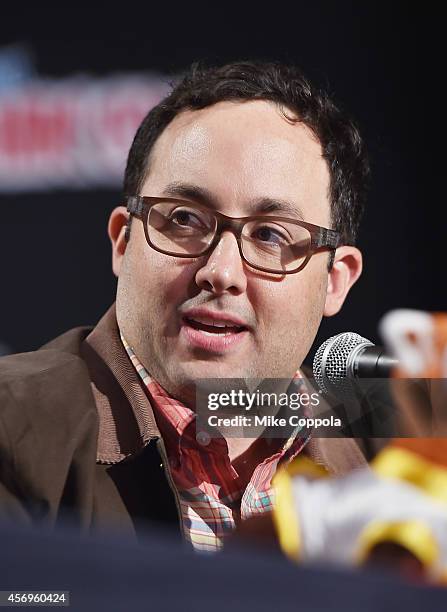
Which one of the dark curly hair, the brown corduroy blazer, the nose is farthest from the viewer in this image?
the dark curly hair

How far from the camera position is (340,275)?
64.0 inches

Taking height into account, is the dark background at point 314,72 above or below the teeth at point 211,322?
above

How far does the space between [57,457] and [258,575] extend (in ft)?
2.11

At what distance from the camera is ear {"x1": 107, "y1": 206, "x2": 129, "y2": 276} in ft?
5.17

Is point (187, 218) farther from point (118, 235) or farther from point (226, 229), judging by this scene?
point (118, 235)

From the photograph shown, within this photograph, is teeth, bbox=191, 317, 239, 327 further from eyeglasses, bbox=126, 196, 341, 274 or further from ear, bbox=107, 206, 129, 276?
ear, bbox=107, 206, 129, 276

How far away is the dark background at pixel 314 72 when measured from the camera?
9.53ft

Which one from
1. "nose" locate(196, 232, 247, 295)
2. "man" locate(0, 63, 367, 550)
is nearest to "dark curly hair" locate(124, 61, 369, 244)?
"man" locate(0, 63, 367, 550)

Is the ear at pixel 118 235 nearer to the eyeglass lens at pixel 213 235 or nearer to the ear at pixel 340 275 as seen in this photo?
the eyeglass lens at pixel 213 235

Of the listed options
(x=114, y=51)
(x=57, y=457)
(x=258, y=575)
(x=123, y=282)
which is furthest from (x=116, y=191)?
(x=258, y=575)

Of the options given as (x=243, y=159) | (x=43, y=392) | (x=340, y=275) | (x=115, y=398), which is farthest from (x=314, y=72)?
(x=43, y=392)

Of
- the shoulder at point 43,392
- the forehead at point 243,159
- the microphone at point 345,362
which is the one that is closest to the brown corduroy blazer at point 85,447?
the shoulder at point 43,392

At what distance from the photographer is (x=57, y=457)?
1121 mm

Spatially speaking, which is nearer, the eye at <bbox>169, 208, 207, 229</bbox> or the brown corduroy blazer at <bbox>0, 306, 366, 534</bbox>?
the brown corduroy blazer at <bbox>0, 306, 366, 534</bbox>
